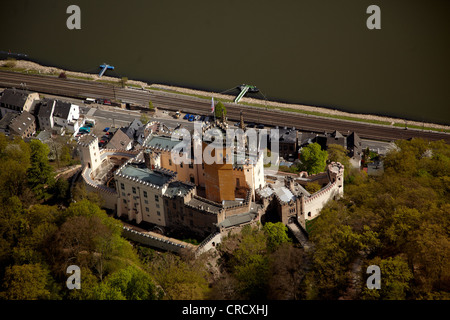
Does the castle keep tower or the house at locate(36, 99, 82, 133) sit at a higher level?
the house at locate(36, 99, 82, 133)

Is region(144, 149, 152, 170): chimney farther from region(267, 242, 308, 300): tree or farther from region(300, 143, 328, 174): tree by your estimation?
region(300, 143, 328, 174): tree

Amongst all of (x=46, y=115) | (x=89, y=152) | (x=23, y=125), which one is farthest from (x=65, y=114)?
(x=89, y=152)

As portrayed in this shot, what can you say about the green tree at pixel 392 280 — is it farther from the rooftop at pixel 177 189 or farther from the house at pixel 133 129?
the house at pixel 133 129

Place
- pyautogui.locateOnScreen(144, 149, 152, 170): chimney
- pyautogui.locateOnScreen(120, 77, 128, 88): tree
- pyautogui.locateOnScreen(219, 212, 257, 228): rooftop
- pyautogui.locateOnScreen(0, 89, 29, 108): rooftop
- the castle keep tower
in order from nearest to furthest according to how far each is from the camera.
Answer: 1. pyautogui.locateOnScreen(219, 212, 257, 228): rooftop
2. pyautogui.locateOnScreen(144, 149, 152, 170): chimney
3. the castle keep tower
4. pyautogui.locateOnScreen(0, 89, 29, 108): rooftop
5. pyautogui.locateOnScreen(120, 77, 128, 88): tree

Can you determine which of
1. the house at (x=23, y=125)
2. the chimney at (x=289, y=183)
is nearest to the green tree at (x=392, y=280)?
the chimney at (x=289, y=183)

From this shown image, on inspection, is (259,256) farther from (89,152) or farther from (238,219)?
(89,152)

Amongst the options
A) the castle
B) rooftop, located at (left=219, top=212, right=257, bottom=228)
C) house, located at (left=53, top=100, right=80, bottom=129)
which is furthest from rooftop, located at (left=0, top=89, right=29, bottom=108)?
rooftop, located at (left=219, top=212, right=257, bottom=228)
